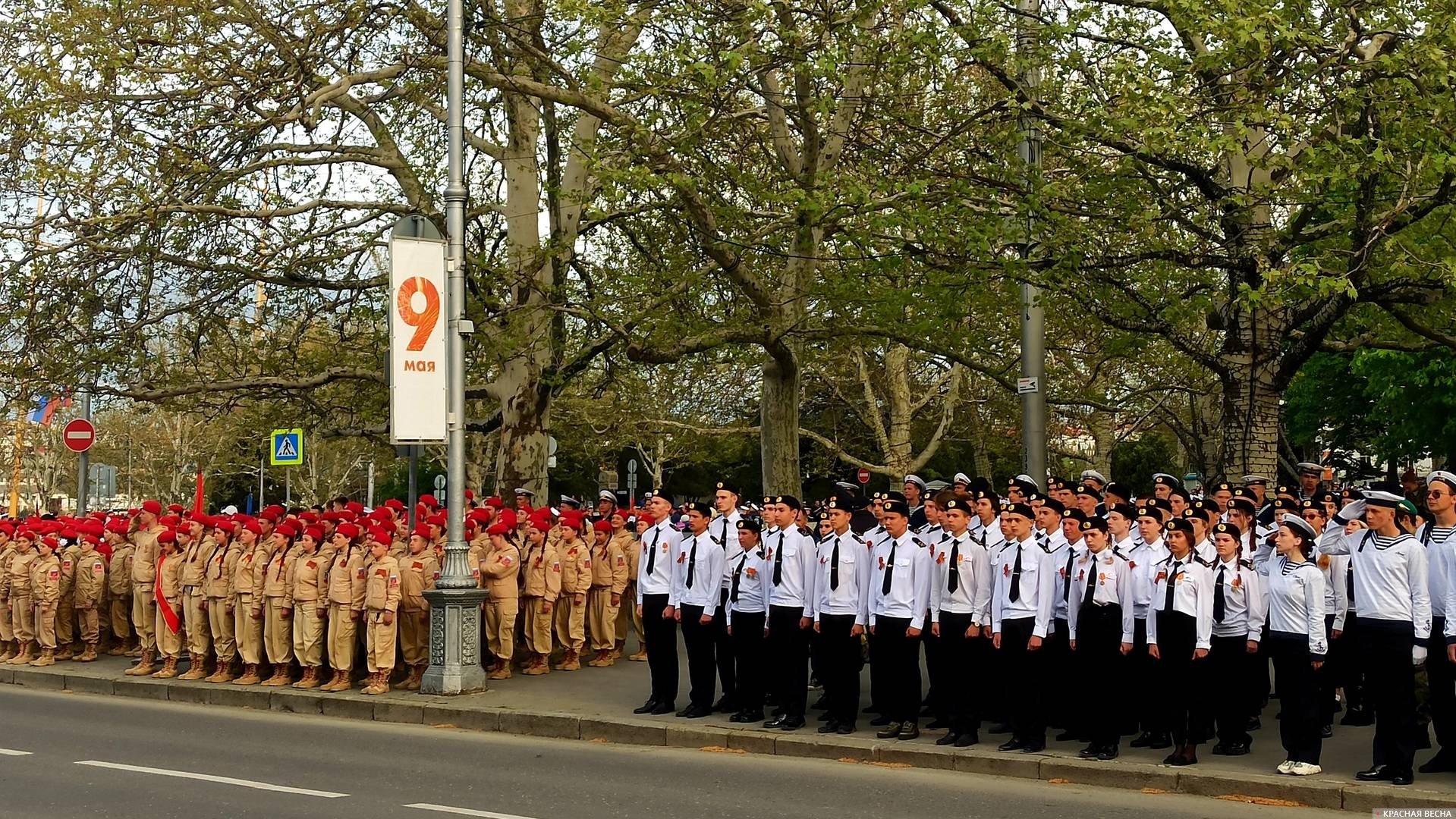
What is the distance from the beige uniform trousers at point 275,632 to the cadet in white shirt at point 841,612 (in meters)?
6.20

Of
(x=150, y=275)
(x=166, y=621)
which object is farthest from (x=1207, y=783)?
(x=150, y=275)

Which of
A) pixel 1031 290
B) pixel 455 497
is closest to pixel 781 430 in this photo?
pixel 1031 290

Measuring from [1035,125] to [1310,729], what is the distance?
8508 mm

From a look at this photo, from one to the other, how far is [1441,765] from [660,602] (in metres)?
6.29

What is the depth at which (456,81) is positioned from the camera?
13891 mm

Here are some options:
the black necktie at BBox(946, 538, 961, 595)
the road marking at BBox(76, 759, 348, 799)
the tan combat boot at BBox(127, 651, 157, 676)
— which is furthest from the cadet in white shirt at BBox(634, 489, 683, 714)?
the tan combat boot at BBox(127, 651, 157, 676)

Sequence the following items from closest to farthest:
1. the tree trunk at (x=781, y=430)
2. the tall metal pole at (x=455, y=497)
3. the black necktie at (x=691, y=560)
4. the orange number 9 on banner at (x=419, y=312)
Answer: the black necktie at (x=691, y=560)
the tall metal pole at (x=455, y=497)
the orange number 9 on banner at (x=419, y=312)
the tree trunk at (x=781, y=430)

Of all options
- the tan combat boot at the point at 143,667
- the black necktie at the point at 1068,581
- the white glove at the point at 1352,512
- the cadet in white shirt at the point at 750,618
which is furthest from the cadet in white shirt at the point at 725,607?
the tan combat boot at the point at 143,667

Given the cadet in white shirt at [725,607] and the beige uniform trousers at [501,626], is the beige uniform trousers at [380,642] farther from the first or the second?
the cadet in white shirt at [725,607]

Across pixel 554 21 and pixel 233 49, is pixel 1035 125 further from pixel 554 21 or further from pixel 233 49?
pixel 233 49

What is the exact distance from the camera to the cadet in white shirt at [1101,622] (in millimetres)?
10414

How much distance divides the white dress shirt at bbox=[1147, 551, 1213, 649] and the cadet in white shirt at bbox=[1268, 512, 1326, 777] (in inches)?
16.1

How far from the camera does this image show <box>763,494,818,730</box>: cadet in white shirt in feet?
39.3

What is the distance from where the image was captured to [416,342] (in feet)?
46.4
